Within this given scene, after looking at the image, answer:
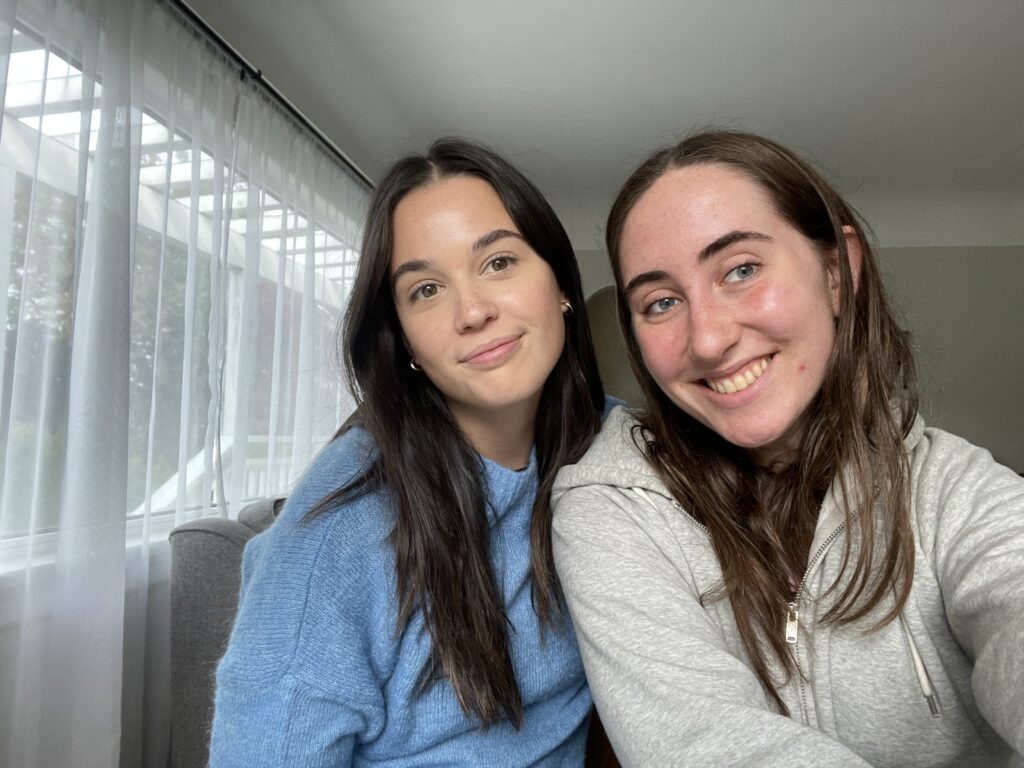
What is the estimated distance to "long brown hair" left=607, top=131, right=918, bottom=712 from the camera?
865mm

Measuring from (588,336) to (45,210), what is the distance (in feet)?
4.56

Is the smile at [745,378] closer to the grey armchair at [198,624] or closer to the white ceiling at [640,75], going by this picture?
the grey armchair at [198,624]

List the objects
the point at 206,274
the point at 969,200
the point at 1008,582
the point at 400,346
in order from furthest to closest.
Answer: the point at 969,200
the point at 206,274
the point at 400,346
the point at 1008,582

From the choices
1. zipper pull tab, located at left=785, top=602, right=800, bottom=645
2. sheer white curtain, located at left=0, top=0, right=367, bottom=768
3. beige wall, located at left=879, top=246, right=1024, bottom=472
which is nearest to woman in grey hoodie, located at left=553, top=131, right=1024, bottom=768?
zipper pull tab, located at left=785, top=602, right=800, bottom=645

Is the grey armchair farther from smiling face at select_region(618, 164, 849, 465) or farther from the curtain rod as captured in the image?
the curtain rod

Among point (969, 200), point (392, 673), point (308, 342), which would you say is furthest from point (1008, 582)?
point (969, 200)

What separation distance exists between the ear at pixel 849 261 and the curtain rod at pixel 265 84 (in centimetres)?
222

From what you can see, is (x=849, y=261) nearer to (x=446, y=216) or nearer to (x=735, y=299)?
(x=735, y=299)

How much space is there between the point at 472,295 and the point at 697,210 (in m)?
0.33

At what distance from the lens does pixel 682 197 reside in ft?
3.12

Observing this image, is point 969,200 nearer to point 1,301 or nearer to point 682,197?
point 682,197

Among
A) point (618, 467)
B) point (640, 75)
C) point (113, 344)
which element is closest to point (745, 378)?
point (618, 467)

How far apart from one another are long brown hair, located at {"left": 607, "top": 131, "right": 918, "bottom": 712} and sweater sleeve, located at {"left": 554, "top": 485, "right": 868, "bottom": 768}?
76 millimetres

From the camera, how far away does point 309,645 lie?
892mm
